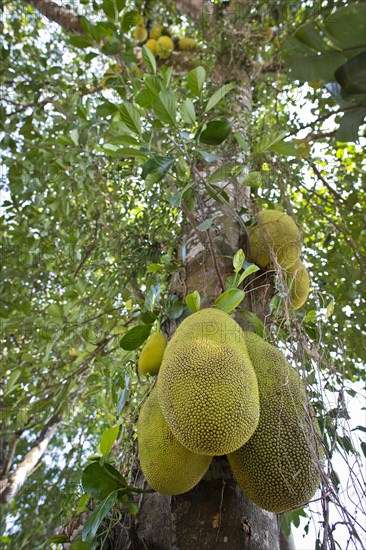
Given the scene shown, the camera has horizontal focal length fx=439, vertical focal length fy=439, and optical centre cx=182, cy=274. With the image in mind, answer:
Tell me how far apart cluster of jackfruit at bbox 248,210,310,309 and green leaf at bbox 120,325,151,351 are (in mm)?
385

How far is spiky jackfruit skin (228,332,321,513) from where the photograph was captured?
0.79 m

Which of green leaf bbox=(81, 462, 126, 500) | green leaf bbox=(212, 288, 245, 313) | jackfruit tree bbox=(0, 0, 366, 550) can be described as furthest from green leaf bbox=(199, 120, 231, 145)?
green leaf bbox=(81, 462, 126, 500)

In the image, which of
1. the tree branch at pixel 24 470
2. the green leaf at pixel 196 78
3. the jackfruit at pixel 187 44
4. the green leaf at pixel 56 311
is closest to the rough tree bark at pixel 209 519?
the green leaf at pixel 196 78

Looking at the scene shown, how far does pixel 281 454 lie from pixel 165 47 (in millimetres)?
2653

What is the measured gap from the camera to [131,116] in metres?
1.20

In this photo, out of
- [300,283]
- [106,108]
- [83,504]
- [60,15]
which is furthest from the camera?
[60,15]

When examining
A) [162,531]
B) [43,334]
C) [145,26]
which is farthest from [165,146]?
[145,26]

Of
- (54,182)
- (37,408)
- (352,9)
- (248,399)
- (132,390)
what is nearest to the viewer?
(352,9)

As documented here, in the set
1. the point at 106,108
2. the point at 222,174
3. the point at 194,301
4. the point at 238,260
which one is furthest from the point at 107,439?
the point at 106,108

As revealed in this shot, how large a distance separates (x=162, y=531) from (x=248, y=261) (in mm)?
725

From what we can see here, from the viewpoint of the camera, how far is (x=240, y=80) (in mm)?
2076

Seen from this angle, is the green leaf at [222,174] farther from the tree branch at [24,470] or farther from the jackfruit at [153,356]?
the tree branch at [24,470]

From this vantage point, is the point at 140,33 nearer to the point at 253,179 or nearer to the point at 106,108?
the point at 106,108

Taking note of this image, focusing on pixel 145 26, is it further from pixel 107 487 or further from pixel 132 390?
pixel 107 487
